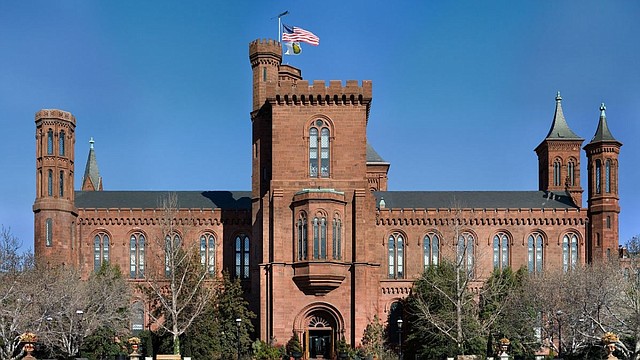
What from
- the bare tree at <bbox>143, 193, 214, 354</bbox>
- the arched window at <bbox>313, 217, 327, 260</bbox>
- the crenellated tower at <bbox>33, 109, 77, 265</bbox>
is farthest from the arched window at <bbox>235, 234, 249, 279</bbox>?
the arched window at <bbox>313, 217, 327, 260</bbox>

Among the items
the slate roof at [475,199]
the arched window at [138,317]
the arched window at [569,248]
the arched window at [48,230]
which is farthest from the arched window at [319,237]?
the arched window at [569,248]

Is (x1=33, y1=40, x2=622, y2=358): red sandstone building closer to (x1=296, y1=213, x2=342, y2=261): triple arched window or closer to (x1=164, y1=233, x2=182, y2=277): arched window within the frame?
(x1=296, y1=213, x2=342, y2=261): triple arched window

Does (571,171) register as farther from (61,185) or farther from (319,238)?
(61,185)

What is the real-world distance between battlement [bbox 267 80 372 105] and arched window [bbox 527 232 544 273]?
22.5 meters

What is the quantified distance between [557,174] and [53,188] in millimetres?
51006

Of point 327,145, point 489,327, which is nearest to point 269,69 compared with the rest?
point 327,145

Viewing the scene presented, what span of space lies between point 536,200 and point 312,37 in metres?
27.2

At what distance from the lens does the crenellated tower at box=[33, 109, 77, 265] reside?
74.1 metres

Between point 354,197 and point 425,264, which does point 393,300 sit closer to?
A: point 425,264

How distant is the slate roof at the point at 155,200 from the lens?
265 feet

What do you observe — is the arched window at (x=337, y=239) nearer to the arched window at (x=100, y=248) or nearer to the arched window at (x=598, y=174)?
the arched window at (x=100, y=248)

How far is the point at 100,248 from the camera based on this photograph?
7862 centimetres

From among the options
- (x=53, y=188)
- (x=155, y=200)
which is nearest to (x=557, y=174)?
(x=155, y=200)

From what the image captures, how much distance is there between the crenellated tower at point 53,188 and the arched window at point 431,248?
30.5m
